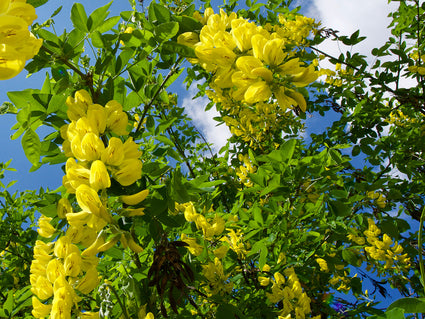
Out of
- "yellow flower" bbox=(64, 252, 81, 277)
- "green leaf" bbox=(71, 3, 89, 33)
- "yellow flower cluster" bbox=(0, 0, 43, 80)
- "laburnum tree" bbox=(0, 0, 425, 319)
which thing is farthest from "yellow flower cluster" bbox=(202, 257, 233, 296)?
"yellow flower cluster" bbox=(0, 0, 43, 80)

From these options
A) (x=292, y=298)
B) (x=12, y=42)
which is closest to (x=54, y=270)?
(x=12, y=42)

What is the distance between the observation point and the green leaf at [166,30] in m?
0.99

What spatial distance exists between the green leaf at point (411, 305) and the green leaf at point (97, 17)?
121cm

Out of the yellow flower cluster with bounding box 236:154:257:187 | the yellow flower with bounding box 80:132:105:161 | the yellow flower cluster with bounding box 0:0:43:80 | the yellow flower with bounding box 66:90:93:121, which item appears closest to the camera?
the yellow flower cluster with bounding box 0:0:43:80

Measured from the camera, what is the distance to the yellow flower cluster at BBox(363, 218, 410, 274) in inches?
106

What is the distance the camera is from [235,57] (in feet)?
2.72

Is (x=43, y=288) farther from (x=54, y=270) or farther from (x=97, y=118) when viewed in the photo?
(x=97, y=118)

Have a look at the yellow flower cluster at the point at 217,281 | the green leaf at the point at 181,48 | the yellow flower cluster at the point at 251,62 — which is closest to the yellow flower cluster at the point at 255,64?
the yellow flower cluster at the point at 251,62

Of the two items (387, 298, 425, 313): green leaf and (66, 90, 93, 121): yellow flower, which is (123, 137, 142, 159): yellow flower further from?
(387, 298, 425, 313): green leaf

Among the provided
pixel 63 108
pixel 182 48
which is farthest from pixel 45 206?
pixel 182 48

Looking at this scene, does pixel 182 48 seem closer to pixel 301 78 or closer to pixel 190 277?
pixel 301 78

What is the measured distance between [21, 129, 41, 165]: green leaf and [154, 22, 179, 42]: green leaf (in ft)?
1.71

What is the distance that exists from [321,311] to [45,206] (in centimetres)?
195

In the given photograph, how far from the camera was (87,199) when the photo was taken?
0.75 m
